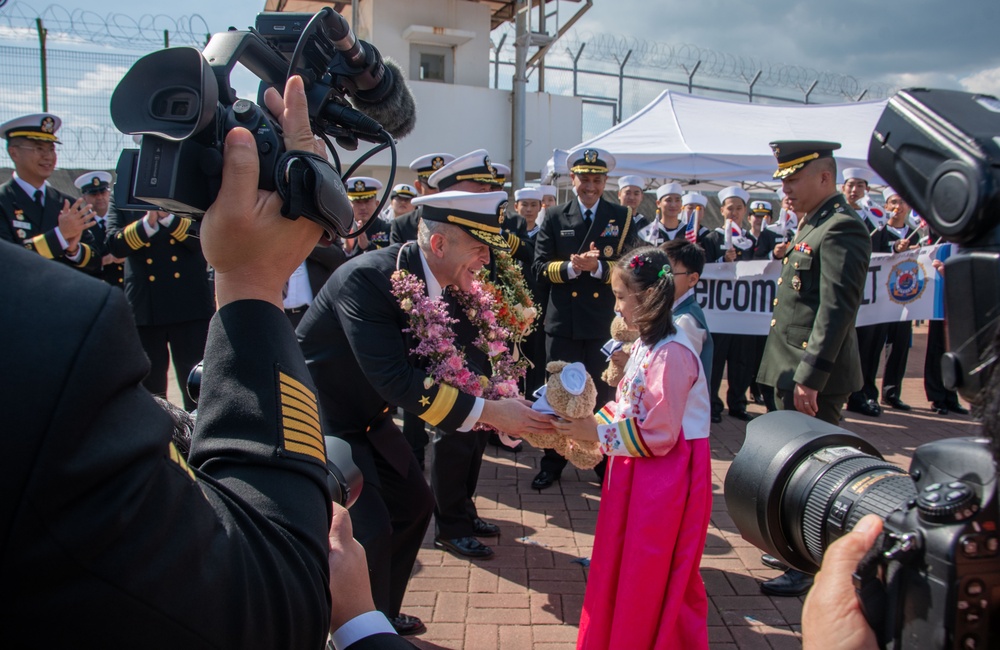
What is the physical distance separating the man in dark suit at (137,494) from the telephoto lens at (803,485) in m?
0.90

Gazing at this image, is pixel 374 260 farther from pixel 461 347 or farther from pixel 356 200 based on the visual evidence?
pixel 356 200

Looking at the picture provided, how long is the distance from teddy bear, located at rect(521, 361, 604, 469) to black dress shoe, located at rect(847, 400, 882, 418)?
5.78m

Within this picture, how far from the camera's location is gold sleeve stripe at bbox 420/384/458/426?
3.16m

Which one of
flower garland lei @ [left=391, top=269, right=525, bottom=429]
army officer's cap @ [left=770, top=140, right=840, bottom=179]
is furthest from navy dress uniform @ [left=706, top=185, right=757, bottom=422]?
flower garland lei @ [left=391, top=269, right=525, bottom=429]

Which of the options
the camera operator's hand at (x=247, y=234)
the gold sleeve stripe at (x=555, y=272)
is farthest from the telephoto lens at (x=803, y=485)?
the gold sleeve stripe at (x=555, y=272)

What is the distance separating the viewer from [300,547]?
1.06 meters

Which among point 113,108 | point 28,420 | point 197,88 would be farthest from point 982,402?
point 113,108

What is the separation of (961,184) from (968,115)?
0.15 meters

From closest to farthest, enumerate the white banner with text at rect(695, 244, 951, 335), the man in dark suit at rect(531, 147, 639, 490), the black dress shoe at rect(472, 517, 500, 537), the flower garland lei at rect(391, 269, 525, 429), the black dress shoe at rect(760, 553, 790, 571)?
the flower garland lei at rect(391, 269, 525, 429) < the black dress shoe at rect(760, 553, 790, 571) < the black dress shoe at rect(472, 517, 500, 537) < the man in dark suit at rect(531, 147, 639, 490) < the white banner with text at rect(695, 244, 951, 335)

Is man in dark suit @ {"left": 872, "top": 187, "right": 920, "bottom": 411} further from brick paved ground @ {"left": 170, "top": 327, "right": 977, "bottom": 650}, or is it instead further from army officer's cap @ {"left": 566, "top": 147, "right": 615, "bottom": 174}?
army officer's cap @ {"left": 566, "top": 147, "right": 615, "bottom": 174}

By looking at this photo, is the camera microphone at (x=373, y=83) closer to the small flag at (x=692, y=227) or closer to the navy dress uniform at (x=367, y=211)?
the navy dress uniform at (x=367, y=211)

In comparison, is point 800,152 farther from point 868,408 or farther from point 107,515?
point 868,408

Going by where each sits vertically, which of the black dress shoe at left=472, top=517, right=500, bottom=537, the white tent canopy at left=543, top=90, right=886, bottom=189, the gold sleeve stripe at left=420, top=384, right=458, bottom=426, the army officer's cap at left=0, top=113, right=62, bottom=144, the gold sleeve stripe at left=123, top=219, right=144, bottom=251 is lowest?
the black dress shoe at left=472, top=517, right=500, bottom=537

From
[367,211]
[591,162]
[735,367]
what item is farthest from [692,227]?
[367,211]
